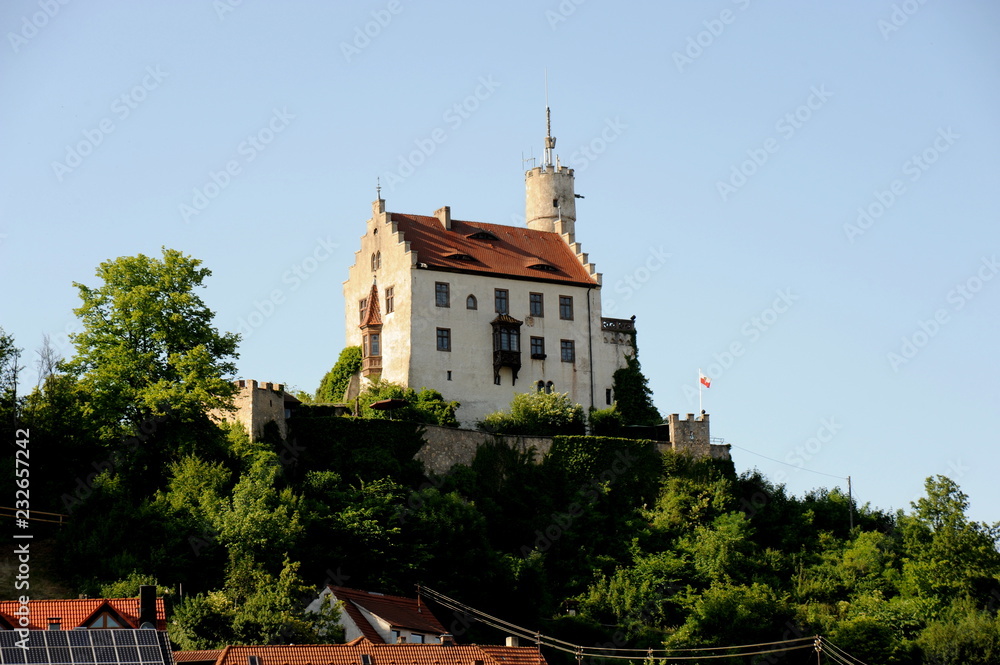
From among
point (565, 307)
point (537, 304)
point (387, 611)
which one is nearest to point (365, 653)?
point (387, 611)

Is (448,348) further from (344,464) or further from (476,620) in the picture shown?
(476,620)

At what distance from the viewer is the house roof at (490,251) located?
77.4 meters

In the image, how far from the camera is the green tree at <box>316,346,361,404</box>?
7700 centimetres

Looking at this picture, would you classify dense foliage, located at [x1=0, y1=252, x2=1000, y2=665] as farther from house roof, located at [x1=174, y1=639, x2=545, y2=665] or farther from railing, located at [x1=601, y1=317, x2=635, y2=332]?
railing, located at [x1=601, y1=317, x2=635, y2=332]

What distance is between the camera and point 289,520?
6169 cm

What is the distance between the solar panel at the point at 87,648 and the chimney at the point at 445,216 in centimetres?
3477

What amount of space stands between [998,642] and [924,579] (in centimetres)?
461

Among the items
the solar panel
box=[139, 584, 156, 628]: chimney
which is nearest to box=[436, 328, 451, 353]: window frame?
box=[139, 584, 156, 628]: chimney

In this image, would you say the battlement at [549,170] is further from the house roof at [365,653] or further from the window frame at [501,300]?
the house roof at [365,653]

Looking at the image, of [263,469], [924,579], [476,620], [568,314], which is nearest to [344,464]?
[263,469]

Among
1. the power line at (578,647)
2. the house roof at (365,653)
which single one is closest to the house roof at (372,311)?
the power line at (578,647)

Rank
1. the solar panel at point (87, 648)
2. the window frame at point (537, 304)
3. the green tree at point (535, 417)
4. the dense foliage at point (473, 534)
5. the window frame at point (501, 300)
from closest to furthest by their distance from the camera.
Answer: the solar panel at point (87, 648), the dense foliage at point (473, 534), the green tree at point (535, 417), the window frame at point (501, 300), the window frame at point (537, 304)

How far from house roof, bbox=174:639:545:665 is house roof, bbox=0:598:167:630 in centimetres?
236

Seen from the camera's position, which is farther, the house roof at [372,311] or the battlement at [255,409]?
the house roof at [372,311]
